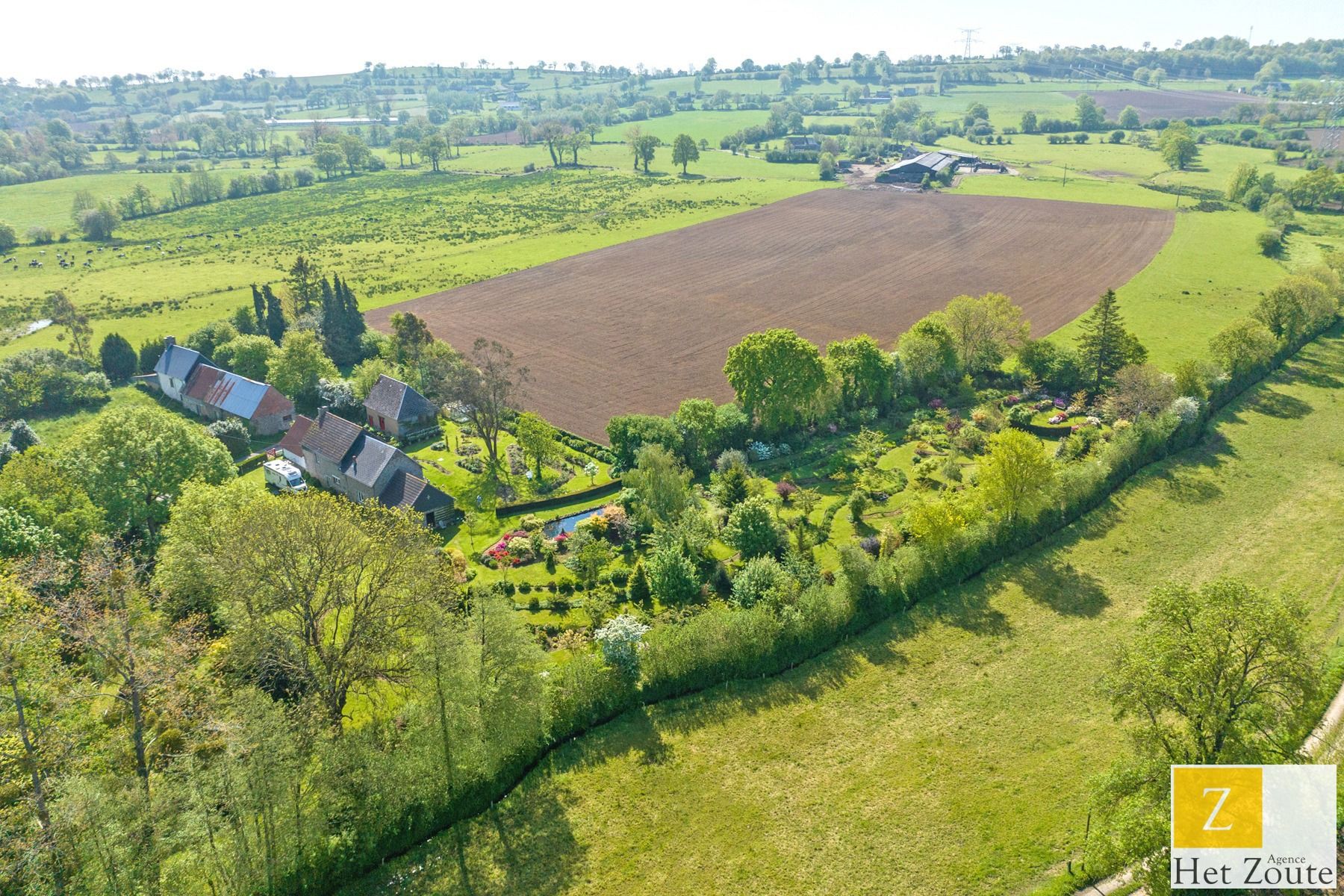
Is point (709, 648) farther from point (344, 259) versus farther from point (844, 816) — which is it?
point (344, 259)

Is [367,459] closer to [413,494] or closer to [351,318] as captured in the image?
[413,494]

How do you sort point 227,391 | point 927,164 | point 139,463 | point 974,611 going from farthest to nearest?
point 927,164 < point 227,391 < point 139,463 < point 974,611

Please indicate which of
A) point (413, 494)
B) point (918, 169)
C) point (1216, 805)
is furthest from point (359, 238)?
point (1216, 805)

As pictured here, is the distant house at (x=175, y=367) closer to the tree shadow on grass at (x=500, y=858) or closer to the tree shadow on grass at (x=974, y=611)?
the tree shadow on grass at (x=500, y=858)

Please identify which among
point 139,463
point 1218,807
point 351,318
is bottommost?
point 1218,807

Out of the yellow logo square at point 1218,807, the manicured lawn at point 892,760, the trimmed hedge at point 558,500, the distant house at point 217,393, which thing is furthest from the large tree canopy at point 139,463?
the yellow logo square at point 1218,807

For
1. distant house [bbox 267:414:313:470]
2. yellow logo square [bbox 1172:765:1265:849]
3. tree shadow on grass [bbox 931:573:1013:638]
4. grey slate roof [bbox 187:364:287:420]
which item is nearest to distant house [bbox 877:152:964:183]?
grey slate roof [bbox 187:364:287:420]

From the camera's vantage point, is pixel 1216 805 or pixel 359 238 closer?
pixel 1216 805

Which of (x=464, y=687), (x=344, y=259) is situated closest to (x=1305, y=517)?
(x=464, y=687)
